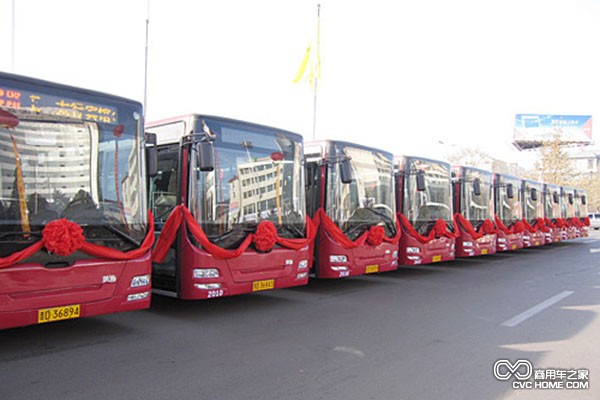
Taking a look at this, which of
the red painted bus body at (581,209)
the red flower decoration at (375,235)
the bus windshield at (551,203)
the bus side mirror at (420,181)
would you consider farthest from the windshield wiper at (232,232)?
the red painted bus body at (581,209)

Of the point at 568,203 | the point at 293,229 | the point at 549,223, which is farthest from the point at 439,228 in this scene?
the point at 568,203

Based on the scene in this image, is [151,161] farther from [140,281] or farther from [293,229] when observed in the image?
[293,229]

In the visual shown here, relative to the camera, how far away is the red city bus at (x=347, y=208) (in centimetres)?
963

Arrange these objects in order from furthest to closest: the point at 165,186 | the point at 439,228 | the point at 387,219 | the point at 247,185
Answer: the point at 439,228
the point at 387,219
the point at 165,186
the point at 247,185

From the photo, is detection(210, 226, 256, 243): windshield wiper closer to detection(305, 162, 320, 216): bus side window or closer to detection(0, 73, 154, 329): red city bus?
detection(0, 73, 154, 329): red city bus

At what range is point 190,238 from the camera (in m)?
7.16

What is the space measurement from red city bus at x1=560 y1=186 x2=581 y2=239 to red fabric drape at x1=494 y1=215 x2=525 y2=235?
741 cm

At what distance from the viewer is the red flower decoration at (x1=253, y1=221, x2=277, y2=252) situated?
303 inches

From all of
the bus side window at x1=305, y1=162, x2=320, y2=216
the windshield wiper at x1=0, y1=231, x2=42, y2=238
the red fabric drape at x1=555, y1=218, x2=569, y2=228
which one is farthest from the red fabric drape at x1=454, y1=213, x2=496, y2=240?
the windshield wiper at x1=0, y1=231, x2=42, y2=238

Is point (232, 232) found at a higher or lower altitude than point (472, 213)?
lower

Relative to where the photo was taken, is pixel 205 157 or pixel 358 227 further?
pixel 358 227

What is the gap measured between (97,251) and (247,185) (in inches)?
100

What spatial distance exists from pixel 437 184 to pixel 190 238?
800cm

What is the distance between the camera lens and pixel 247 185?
771 centimetres
